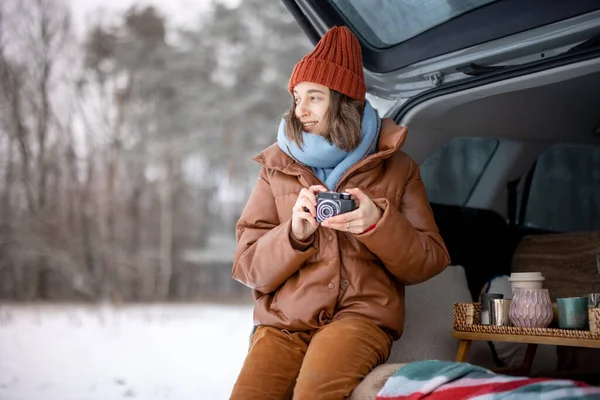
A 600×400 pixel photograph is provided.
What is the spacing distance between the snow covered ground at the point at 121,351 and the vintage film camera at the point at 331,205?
7.18 feet

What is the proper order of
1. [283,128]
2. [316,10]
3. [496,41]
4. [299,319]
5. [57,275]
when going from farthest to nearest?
[57,275] → [316,10] → [496,41] → [283,128] → [299,319]

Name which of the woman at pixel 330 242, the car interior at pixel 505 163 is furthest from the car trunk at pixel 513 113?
the woman at pixel 330 242

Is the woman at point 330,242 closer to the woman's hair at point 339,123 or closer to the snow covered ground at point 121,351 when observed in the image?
the woman's hair at point 339,123

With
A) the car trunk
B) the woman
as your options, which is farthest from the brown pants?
the car trunk

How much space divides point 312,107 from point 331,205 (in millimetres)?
358

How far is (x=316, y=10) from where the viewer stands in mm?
2031

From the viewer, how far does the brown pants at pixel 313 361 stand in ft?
4.53

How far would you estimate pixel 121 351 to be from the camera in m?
3.84

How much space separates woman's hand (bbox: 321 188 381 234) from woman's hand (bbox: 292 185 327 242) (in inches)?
1.7

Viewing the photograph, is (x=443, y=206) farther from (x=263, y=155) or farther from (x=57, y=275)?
(x=57, y=275)

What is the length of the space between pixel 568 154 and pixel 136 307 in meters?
2.65

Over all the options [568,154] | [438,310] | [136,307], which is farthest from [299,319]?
[136,307]

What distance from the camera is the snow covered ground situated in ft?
11.2

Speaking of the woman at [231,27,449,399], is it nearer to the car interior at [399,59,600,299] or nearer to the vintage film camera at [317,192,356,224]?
the vintage film camera at [317,192,356,224]
